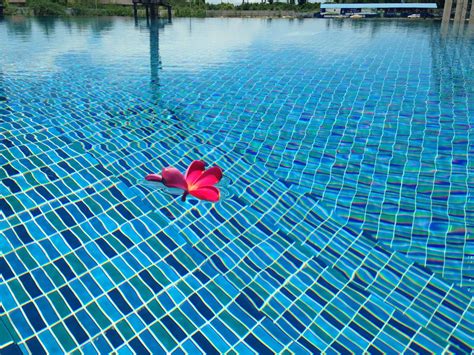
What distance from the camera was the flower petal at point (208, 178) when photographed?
426 cm

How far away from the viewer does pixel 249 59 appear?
1089 cm

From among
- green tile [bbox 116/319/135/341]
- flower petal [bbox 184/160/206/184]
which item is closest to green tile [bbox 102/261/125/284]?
green tile [bbox 116/319/135/341]

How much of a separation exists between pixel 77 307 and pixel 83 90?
5665 millimetres

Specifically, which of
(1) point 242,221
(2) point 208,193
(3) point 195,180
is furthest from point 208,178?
(1) point 242,221

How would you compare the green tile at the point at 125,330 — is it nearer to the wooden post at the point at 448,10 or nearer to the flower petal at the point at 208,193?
the flower petal at the point at 208,193

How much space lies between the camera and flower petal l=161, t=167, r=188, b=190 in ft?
13.7

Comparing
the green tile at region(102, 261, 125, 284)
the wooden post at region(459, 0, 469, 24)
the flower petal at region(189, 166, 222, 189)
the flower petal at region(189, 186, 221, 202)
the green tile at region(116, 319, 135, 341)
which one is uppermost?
the wooden post at region(459, 0, 469, 24)

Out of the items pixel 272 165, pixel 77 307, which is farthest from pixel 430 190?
pixel 77 307

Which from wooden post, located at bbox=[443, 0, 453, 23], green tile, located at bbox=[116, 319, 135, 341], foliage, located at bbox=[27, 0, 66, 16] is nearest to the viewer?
green tile, located at bbox=[116, 319, 135, 341]

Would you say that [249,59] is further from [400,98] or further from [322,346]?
[322,346]

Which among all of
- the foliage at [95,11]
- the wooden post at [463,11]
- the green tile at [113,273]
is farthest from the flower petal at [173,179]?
the foliage at [95,11]

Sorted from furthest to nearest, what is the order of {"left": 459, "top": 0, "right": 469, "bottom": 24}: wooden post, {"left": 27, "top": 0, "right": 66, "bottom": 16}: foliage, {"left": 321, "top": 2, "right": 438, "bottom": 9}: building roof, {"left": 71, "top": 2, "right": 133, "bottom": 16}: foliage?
{"left": 321, "top": 2, "right": 438, "bottom": 9}: building roof, {"left": 71, "top": 2, "right": 133, "bottom": 16}: foliage, {"left": 27, "top": 0, "right": 66, "bottom": 16}: foliage, {"left": 459, "top": 0, "right": 469, "bottom": 24}: wooden post

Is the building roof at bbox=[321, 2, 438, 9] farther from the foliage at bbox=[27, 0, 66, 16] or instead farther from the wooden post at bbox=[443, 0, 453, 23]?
the foliage at bbox=[27, 0, 66, 16]

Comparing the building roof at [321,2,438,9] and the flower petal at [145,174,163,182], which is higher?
the building roof at [321,2,438,9]
